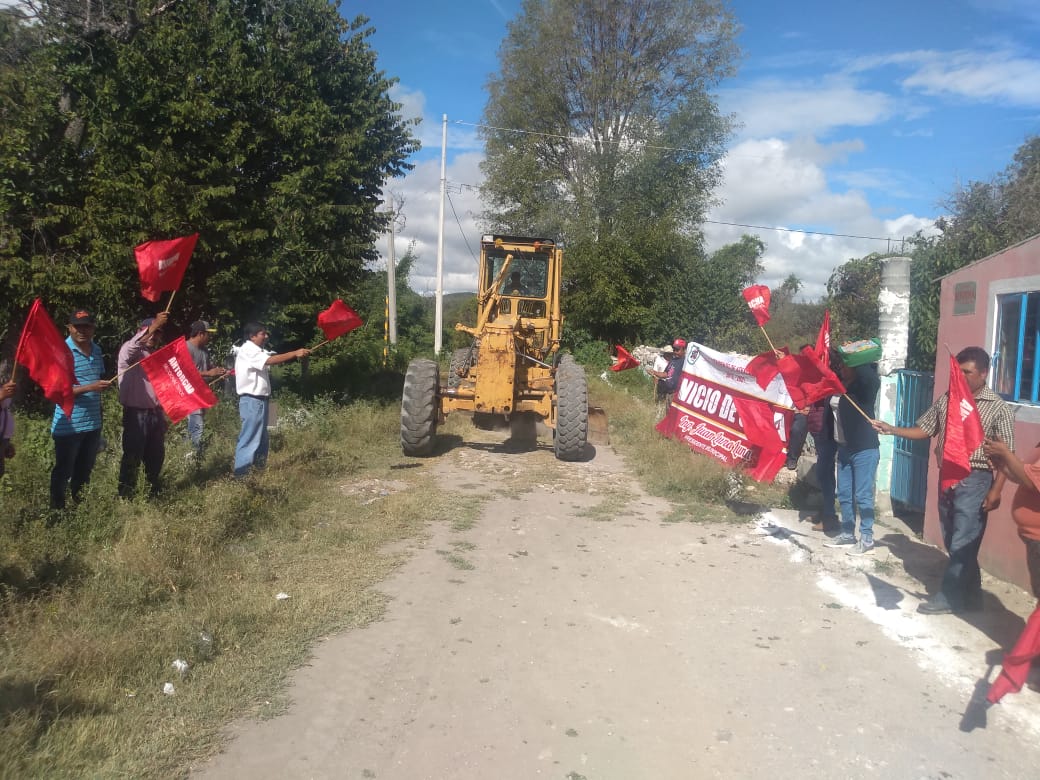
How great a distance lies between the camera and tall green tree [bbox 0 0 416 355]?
981 centimetres

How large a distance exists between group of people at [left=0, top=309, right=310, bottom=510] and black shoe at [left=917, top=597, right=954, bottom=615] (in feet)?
17.6

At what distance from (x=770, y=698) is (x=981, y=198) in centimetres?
1219

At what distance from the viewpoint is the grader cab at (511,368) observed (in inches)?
375

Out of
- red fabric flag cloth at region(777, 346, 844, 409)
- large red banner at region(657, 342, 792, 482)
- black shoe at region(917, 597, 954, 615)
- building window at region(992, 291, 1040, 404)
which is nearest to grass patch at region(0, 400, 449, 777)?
red fabric flag cloth at region(777, 346, 844, 409)

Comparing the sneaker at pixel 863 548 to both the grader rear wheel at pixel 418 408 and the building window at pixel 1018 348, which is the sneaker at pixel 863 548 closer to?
the building window at pixel 1018 348

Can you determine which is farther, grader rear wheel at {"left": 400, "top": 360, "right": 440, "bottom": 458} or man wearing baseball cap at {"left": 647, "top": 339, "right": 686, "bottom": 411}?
man wearing baseball cap at {"left": 647, "top": 339, "right": 686, "bottom": 411}

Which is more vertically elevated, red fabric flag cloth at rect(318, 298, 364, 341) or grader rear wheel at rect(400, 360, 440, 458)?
red fabric flag cloth at rect(318, 298, 364, 341)

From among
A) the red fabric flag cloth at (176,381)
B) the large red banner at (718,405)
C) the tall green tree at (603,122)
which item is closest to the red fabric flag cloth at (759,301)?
the large red banner at (718,405)

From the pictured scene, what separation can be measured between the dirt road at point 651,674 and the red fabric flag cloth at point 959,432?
1.02 metres

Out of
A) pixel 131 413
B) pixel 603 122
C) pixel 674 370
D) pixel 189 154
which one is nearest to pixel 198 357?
pixel 131 413

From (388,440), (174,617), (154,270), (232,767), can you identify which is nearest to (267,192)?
(388,440)

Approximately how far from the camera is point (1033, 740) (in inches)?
136

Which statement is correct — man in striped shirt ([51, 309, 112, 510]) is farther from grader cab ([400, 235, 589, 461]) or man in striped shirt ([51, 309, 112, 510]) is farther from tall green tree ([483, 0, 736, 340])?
tall green tree ([483, 0, 736, 340])

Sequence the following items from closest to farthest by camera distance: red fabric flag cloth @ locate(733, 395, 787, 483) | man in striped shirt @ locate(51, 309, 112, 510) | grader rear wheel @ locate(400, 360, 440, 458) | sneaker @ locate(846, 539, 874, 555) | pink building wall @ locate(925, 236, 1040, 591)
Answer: pink building wall @ locate(925, 236, 1040, 591)
man in striped shirt @ locate(51, 309, 112, 510)
sneaker @ locate(846, 539, 874, 555)
red fabric flag cloth @ locate(733, 395, 787, 483)
grader rear wheel @ locate(400, 360, 440, 458)
